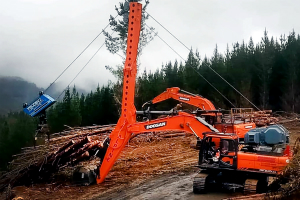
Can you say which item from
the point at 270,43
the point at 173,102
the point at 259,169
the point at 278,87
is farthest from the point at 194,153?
the point at 270,43

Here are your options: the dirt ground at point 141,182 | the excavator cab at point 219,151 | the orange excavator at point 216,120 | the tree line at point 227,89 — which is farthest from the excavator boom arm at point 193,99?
the tree line at point 227,89

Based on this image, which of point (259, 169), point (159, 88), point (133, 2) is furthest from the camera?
point (159, 88)

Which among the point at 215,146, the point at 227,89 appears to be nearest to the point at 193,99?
the point at 215,146

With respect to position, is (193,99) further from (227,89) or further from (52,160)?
(227,89)

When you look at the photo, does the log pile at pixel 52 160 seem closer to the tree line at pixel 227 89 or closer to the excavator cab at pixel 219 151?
the excavator cab at pixel 219 151

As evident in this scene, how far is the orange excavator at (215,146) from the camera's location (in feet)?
30.2

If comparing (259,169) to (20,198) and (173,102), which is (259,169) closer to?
(20,198)

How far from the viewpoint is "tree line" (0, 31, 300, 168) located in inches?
1577

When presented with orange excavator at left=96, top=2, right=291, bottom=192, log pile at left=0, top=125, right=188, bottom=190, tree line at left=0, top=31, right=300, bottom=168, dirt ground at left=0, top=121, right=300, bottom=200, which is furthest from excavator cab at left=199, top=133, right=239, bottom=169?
tree line at left=0, top=31, right=300, bottom=168

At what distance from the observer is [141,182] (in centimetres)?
1164

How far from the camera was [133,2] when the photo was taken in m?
10.9

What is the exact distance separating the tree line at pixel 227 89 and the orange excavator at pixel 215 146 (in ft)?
74.7

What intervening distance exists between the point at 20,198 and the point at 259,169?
292 inches

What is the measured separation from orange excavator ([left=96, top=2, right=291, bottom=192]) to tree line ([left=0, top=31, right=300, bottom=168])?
74.7ft
